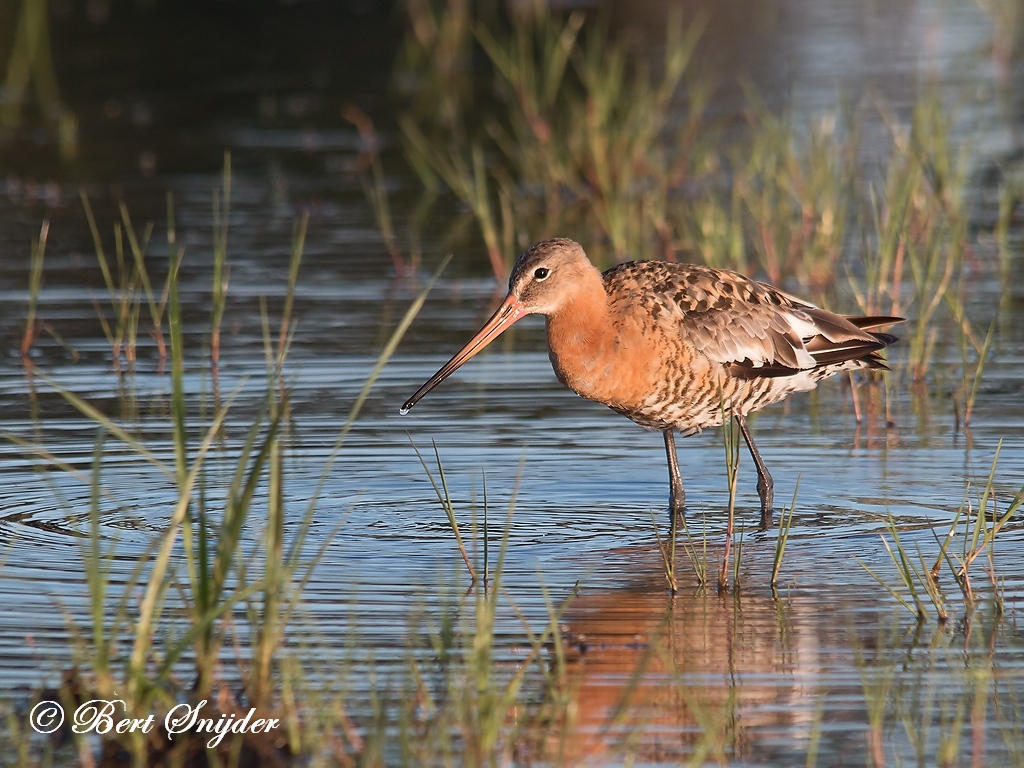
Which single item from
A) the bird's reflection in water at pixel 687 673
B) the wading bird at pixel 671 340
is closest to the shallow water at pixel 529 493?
the bird's reflection in water at pixel 687 673

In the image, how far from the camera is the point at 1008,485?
24.6ft

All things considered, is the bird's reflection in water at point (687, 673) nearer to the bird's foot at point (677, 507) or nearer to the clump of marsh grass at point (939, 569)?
the clump of marsh grass at point (939, 569)

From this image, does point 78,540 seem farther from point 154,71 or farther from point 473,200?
point 154,71

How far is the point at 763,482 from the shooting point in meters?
7.77

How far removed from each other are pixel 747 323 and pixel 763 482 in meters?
0.71

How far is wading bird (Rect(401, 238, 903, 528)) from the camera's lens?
7508 millimetres

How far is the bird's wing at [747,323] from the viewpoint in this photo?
7719 mm

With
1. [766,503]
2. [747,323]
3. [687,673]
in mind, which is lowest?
[766,503]

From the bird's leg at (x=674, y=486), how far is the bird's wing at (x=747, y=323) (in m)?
0.43

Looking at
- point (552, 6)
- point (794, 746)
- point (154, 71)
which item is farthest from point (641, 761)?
point (552, 6)

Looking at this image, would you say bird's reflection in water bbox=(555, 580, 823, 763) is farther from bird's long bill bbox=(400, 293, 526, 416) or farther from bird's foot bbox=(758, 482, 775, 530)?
bird's long bill bbox=(400, 293, 526, 416)

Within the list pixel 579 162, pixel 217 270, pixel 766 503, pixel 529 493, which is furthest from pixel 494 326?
pixel 579 162

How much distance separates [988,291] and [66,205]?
7205 millimetres

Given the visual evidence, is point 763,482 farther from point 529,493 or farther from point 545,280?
point 545,280
